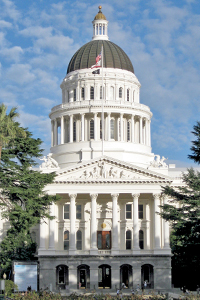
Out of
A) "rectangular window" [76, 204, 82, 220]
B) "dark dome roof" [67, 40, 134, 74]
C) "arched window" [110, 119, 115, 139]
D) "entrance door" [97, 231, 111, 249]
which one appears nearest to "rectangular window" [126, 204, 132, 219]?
"entrance door" [97, 231, 111, 249]

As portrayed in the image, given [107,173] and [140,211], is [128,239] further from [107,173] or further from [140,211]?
[107,173]

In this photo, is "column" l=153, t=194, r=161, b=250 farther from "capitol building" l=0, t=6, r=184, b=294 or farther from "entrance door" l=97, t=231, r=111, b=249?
"entrance door" l=97, t=231, r=111, b=249

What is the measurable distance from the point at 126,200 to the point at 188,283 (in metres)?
16.7

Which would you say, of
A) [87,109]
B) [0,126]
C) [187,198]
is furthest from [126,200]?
[0,126]

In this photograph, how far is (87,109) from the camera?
97.3 metres

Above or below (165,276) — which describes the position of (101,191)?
above

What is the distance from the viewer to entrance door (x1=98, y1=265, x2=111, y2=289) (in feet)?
262

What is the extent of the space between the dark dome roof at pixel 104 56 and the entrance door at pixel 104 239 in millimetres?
28681

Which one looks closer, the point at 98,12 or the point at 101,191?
the point at 101,191

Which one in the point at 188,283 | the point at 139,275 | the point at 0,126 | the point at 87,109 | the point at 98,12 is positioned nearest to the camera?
the point at 0,126

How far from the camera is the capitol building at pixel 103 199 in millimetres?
→ 79312

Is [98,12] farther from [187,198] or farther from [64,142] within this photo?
[187,198]

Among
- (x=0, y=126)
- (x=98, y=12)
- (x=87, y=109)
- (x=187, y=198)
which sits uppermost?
(x=98, y=12)

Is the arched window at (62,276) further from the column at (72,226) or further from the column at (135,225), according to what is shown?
the column at (135,225)
